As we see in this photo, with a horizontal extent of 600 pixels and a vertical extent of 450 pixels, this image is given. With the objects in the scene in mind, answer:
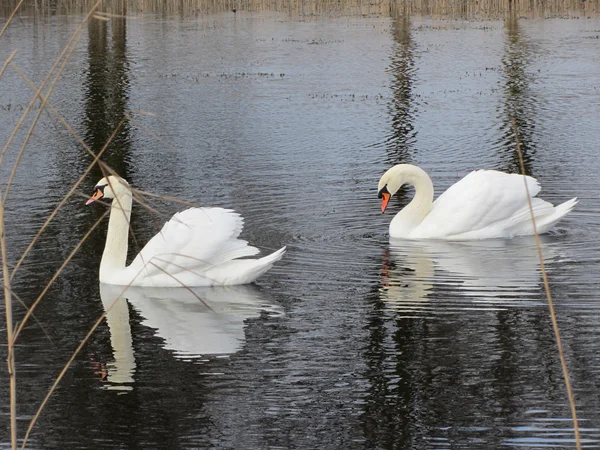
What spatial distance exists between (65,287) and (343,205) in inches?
132

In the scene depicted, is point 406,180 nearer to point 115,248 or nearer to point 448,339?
point 115,248

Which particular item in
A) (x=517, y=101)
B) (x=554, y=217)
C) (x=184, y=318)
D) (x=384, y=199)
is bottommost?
(x=184, y=318)

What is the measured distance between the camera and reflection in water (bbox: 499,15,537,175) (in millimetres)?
14148

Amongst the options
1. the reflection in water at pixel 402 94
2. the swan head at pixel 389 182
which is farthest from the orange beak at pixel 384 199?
the reflection in water at pixel 402 94

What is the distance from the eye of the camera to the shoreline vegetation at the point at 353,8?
109 ft

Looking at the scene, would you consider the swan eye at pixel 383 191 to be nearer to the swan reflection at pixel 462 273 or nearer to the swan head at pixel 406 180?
the swan head at pixel 406 180

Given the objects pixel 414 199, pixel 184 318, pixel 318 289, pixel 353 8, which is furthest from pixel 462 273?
pixel 353 8

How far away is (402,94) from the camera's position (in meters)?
20.0

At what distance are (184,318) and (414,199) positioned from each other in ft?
11.1

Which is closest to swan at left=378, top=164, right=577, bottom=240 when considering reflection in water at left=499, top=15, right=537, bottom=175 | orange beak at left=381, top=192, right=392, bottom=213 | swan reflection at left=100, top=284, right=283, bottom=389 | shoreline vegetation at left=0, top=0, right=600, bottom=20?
orange beak at left=381, top=192, right=392, bottom=213

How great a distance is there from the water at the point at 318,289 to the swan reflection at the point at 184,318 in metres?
0.03

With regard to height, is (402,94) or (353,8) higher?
(353,8)

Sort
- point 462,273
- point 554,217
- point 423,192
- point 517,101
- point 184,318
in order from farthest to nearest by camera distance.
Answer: point 517,101, point 423,192, point 554,217, point 462,273, point 184,318

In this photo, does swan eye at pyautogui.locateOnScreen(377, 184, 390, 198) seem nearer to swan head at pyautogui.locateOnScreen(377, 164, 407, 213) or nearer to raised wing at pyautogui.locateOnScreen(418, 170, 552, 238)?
swan head at pyautogui.locateOnScreen(377, 164, 407, 213)
